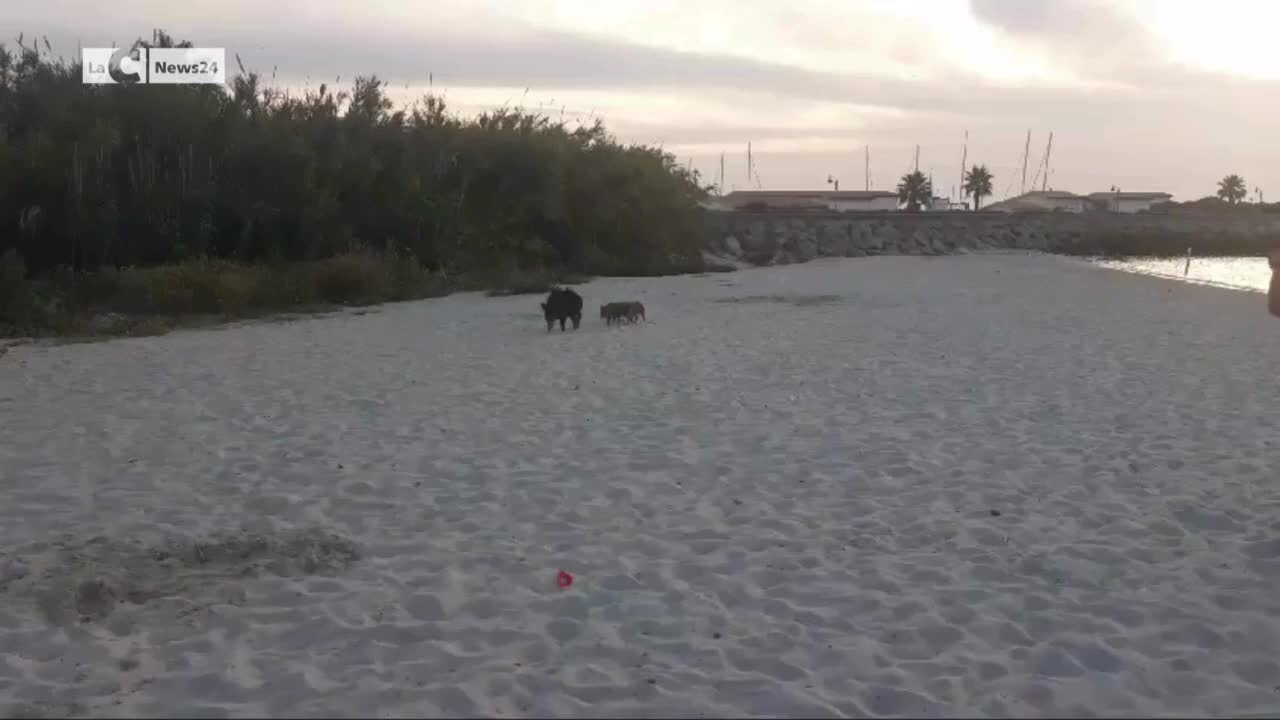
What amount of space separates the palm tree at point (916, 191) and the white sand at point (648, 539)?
317ft

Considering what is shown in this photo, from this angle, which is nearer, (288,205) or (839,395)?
(839,395)

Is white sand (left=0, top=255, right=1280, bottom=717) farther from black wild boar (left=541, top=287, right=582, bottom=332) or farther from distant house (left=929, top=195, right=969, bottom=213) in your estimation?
distant house (left=929, top=195, right=969, bottom=213)

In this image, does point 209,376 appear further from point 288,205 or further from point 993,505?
point 288,205

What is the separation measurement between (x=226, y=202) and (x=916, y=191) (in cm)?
9140

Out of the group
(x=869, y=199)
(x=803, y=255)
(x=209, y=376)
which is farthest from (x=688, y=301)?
(x=869, y=199)

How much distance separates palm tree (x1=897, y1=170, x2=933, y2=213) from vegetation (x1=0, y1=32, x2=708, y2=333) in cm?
8097

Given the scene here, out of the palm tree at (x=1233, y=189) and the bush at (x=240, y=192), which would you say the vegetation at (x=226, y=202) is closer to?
the bush at (x=240, y=192)

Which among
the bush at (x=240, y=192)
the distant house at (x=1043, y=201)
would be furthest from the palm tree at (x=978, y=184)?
the bush at (x=240, y=192)

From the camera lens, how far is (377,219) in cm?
2633

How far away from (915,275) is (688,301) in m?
12.5

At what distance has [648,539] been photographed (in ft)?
18.5

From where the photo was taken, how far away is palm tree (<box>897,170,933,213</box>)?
105 metres

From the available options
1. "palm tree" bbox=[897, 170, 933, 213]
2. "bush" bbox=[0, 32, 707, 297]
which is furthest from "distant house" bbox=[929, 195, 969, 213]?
"bush" bbox=[0, 32, 707, 297]

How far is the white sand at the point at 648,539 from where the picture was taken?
12.9 ft
